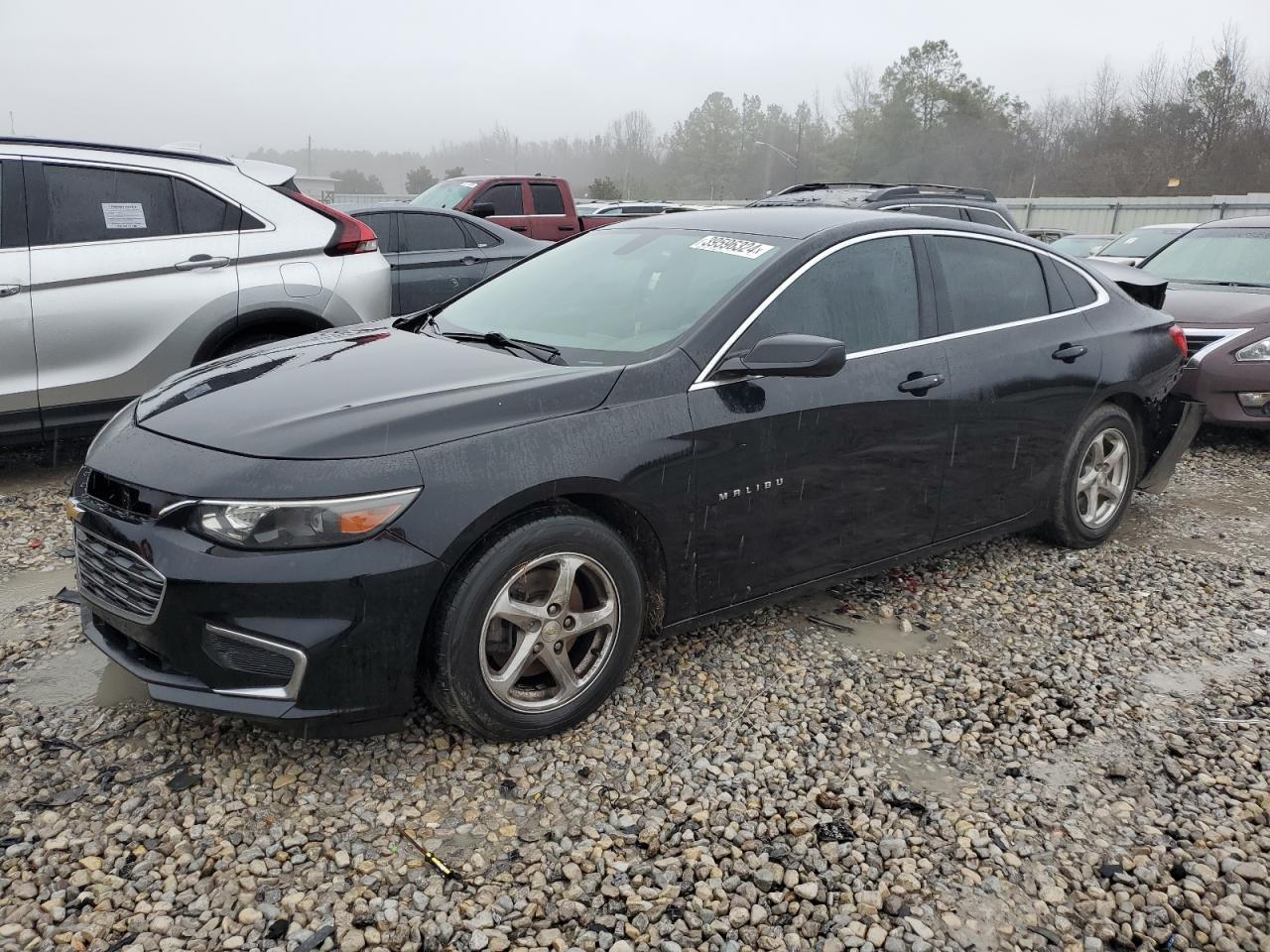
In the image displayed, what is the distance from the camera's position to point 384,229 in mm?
8453

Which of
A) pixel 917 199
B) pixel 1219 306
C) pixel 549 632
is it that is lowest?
pixel 549 632

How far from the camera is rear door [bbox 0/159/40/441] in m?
4.96

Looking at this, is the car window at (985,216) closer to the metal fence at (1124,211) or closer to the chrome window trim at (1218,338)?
the chrome window trim at (1218,338)

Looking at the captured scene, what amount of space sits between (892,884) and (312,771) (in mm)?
1663

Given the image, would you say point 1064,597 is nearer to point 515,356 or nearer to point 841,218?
point 841,218

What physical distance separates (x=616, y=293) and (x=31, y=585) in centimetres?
279

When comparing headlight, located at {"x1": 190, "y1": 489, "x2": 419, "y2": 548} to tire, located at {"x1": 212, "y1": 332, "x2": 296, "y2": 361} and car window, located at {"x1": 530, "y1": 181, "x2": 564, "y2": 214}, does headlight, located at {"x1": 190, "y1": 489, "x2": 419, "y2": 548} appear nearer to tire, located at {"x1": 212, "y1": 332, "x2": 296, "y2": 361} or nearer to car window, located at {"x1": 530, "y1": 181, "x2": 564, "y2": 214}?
tire, located at {"x1": 212, "y1": 332, "x2": 296, "y2": 361}

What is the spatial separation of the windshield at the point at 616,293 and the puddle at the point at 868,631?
4.71ft

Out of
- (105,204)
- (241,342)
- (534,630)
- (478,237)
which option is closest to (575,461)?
(534,630)

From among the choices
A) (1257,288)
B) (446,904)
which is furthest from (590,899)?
(1257,288)

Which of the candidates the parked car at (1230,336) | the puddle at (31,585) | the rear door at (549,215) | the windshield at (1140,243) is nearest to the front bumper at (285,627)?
the puddle at (31,585)

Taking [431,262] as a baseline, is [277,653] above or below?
below

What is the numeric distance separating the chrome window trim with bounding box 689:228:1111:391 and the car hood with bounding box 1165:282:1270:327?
2787 millimetres

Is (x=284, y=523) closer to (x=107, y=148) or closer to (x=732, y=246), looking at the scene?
(x=732, y=246)
